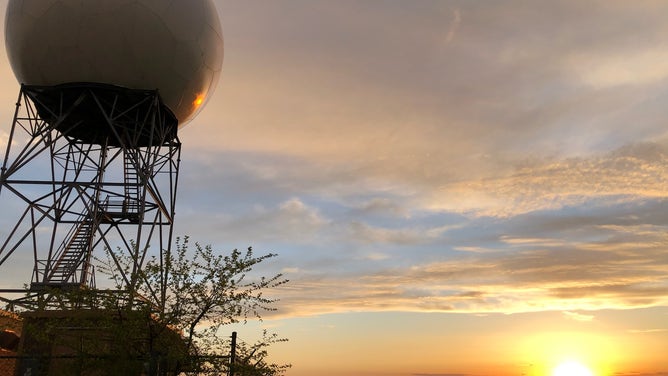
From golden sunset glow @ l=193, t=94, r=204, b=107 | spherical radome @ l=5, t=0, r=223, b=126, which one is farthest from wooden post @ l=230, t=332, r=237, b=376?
golden sunset glow @ l=193, t=94, r=204, b=107

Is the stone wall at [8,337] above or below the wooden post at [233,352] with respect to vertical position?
above

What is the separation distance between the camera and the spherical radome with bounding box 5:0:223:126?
19.8 meters

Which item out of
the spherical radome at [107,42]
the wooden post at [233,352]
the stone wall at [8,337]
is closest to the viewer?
the wooden post at [233,352]

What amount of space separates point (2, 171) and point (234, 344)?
14.5 metres

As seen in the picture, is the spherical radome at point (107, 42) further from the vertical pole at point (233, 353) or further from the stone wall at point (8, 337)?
the vertical pole at point (233, 353)

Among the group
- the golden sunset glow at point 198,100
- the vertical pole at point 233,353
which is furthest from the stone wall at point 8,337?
the golden sunset glow at point 198,100

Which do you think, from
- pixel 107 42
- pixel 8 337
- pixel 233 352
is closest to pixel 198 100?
pixel 107 42

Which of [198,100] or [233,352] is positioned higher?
[198,100]

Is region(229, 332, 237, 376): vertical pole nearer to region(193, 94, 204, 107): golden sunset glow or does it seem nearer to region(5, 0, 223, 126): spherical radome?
region(5, 0, 223, 126): spherical radome

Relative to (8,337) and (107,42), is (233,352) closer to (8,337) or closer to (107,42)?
(8,337)

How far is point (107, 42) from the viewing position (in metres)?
19.8

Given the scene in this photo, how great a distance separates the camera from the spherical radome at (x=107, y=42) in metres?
19.8

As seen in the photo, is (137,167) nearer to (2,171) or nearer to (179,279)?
(2,171)

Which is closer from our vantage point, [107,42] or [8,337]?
[8,337]
